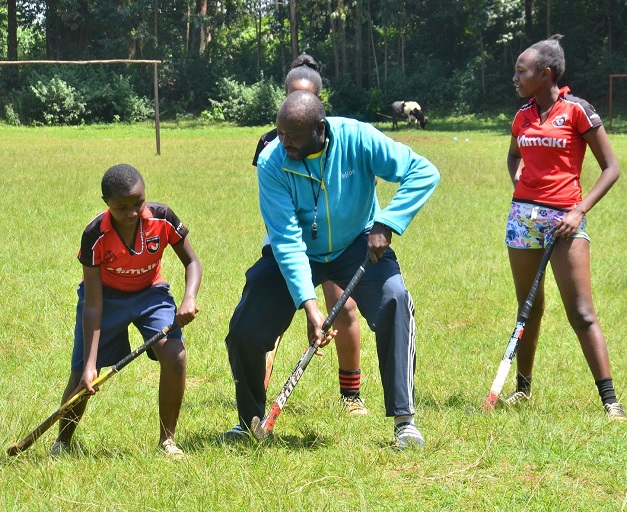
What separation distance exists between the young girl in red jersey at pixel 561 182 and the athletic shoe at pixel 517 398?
2 cm

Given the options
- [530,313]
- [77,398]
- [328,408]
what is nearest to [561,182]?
[530,313]

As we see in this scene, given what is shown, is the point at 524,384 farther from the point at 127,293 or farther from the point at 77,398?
the point at 77,398

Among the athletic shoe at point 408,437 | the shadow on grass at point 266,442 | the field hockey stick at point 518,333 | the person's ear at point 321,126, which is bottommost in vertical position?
the shadow on grass at point 266,442

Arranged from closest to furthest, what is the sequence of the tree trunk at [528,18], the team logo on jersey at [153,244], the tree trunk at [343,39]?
the team logo on jersey at [153,244] → the tree trunk at [528,18] → the tree trunk at [343,39]

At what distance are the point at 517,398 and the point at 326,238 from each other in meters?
1.70

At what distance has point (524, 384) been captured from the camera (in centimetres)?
583

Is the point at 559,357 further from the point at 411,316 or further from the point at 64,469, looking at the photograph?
the point at 64,469

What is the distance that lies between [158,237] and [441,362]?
2782 mm

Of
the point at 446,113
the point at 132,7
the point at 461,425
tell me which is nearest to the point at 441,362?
the point at 461,425

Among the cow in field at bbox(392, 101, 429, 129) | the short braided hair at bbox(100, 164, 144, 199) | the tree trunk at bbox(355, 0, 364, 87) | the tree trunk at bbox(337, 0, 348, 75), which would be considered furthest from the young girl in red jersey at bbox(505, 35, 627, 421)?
the tree trunk at bbox(355, 0, 364, 87)

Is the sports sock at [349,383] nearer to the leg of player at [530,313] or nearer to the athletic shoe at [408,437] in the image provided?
the leg of player at [530,313]

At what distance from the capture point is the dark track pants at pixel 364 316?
4.53 m

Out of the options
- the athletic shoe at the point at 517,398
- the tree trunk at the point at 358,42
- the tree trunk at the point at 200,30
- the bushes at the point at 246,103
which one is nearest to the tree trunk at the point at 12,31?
the tree trunk at the point at 200,30

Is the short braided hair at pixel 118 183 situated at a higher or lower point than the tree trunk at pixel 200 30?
lower
